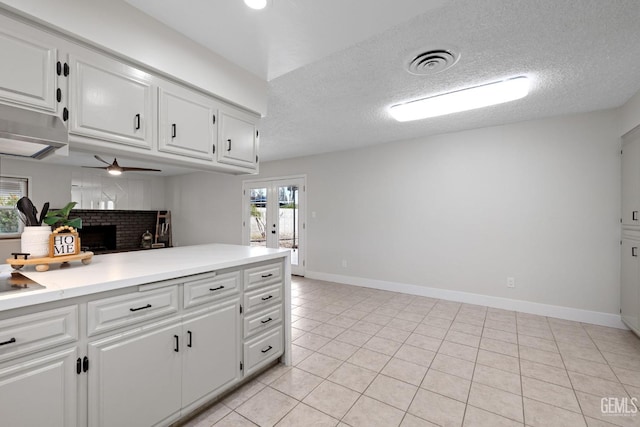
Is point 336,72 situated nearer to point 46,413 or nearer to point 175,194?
point 46,413

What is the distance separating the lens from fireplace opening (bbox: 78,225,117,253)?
6.38 m

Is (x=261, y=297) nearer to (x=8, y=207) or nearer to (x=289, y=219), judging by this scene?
(x=289, y=219)

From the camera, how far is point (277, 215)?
5.84 metres

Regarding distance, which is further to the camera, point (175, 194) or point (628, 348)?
point (175, 194)

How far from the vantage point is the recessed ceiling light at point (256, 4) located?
4.97 feet

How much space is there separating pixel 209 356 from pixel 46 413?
73cm

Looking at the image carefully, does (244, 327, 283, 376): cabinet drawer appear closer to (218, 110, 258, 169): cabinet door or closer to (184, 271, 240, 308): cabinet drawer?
(184, 271, 240, 308): cabinet drawer

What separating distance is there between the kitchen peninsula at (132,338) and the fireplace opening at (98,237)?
19.1 feet

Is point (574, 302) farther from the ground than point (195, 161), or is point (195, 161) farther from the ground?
point (195, 161)

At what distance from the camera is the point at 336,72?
2.31 m

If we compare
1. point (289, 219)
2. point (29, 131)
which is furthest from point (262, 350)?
point (289, 219)

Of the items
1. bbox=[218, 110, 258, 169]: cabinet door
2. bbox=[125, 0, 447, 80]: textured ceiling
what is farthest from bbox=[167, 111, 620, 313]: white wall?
bbox=[125, 0, 447, 80]: textured ceiling

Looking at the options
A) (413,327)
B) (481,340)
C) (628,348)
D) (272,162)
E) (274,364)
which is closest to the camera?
(274,364)

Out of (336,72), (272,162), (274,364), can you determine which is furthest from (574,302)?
(272,162)
